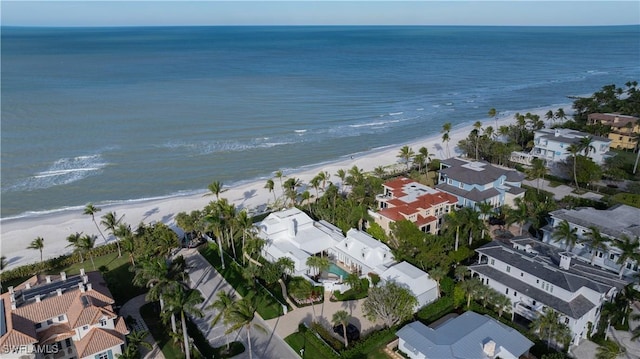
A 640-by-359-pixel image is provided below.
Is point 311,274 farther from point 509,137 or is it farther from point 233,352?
point 509,137

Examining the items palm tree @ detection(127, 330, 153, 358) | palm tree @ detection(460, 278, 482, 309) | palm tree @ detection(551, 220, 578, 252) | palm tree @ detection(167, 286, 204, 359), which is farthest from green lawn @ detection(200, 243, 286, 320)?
palm tree @ detection(551, 220, 578, 252)

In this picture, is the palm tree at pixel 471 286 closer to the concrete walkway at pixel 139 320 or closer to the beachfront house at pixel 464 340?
the beachfront house at pixel 464 340

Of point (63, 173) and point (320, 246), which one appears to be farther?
point (63, 173)

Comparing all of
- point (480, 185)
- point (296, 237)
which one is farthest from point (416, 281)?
point (480, 185)

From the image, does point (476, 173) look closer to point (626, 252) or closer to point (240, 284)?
point (626, 252)

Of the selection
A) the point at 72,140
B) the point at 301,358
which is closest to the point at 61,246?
the point at 301,358

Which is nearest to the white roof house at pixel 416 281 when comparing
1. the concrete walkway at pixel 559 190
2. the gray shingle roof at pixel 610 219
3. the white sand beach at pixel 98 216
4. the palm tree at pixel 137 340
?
the gray shingle roof at pixel 610 219
